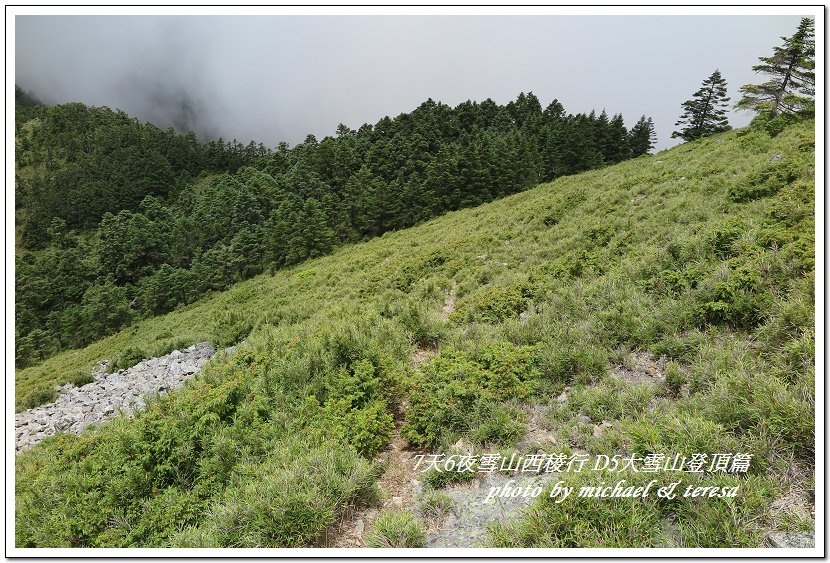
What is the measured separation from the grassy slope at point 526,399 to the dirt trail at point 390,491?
210 millimetres

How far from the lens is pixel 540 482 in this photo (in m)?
4.04

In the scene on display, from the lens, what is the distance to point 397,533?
3.66 m

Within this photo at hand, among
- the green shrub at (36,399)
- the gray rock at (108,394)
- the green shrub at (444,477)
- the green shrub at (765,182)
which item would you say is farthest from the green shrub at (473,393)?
the green shrub at (36,399)

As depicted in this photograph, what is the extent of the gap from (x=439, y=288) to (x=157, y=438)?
9.80 meters

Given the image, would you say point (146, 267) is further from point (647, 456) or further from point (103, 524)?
point (647, 456)

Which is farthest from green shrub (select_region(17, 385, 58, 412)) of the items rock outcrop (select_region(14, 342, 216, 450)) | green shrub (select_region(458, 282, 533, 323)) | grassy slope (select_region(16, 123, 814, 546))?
green shrub (select_region(458, 282, 533, 323))

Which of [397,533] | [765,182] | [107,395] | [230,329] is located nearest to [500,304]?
[397,533]

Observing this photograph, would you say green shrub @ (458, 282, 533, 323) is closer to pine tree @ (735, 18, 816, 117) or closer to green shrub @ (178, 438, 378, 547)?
green shrub @ (178, 438, 378, 547)

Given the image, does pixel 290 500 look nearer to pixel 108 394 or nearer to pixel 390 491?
pixel 390 491

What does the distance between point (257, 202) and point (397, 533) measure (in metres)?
81.6

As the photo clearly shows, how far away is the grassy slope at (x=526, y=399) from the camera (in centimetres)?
370

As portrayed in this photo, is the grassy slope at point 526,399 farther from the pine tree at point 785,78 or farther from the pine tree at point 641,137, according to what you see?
the pine tree at point 641,137

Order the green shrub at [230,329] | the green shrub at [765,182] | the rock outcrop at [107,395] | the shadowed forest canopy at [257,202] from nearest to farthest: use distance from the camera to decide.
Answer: the green shrub at [765,182]
the rock outcrop at [107,395]
the green shrub at [230,329]
the shadowed forest canopy at [257,202]

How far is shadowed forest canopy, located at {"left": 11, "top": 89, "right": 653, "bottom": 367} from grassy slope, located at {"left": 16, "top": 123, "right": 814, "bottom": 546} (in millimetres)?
42235
